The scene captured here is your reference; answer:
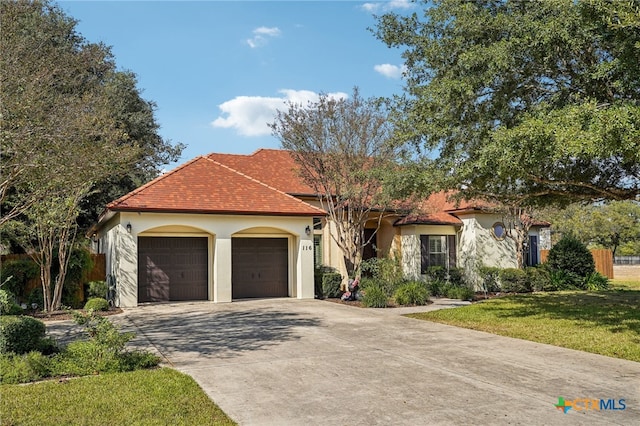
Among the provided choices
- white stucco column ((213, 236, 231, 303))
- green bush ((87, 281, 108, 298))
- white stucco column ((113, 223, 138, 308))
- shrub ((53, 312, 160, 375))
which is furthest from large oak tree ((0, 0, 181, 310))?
white stucco column ((213, 236, 231, 303))

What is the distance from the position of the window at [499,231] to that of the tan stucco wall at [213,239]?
9.59m

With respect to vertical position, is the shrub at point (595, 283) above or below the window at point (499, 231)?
below

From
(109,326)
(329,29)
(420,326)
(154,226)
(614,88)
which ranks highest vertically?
(329,29)

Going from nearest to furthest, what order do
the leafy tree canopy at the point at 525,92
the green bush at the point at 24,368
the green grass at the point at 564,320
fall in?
the green bush at the point at 24,368 → the leafy tree canopy at the point at 525,92 → the green grass at the point at 564,320

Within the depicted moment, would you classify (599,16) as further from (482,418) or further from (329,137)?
(329,137)

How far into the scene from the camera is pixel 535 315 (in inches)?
570

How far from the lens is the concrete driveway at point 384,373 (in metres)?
6.00

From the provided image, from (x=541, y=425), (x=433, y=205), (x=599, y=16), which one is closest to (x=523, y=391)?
(x=541, y=425)

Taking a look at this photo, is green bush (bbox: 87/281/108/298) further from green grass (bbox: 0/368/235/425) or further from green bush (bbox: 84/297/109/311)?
green grass (bbox: 0/368/235/425)

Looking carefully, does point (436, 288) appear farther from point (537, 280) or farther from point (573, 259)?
point (573, 259)

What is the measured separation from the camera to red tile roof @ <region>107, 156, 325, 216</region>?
18.0 metres

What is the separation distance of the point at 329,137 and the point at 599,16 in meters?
11.0

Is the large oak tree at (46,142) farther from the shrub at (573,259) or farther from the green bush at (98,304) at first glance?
the shrub at (573,259)

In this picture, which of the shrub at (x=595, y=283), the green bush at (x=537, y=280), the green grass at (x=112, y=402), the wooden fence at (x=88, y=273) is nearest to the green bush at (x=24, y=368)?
the green grass at (x=112, y=402)
